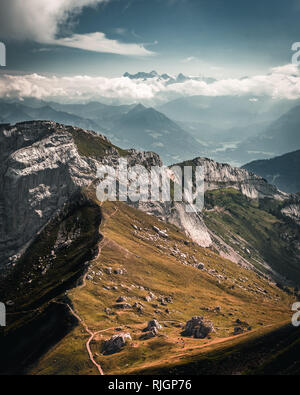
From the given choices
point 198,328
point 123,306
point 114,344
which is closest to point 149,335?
point 114,344

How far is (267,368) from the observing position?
120312 millimetres

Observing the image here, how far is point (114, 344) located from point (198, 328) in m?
46.9

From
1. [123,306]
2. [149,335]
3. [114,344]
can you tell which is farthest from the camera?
[123,306]

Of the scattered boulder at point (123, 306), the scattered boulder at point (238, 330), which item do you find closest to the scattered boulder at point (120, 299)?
the scattered boulder at point (123, 306)

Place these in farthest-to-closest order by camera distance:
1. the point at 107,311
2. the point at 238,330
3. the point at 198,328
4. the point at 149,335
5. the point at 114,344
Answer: the point at 238,330, the point at 107,311, the point at 198,328, the point at 149,335, the point at 114,344

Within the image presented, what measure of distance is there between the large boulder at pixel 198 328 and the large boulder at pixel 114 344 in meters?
35.2

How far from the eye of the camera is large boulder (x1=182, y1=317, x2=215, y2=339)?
16900 centimetres

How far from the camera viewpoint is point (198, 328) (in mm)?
172125

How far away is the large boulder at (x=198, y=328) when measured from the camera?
169000 mm

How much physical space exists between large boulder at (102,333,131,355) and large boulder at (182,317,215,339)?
3524 cm

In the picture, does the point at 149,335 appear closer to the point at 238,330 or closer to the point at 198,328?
the point at 198,328

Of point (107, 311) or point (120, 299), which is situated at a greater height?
point (120, 299)
